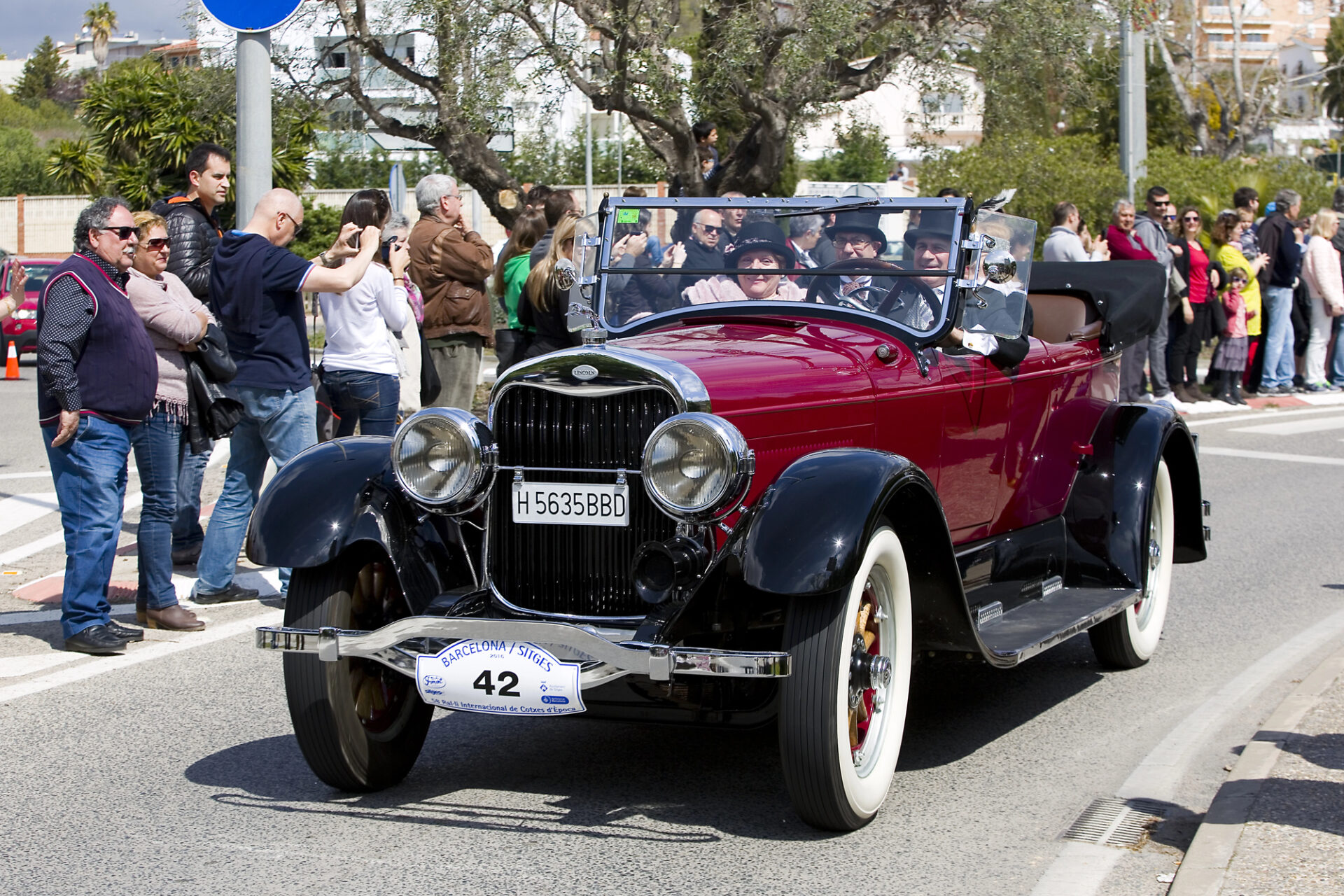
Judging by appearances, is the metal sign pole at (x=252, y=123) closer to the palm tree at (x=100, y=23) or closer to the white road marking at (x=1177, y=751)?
the white road marking at (x=1177, y=751)

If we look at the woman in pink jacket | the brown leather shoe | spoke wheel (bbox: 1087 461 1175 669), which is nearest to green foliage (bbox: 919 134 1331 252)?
the woman in pink jacket

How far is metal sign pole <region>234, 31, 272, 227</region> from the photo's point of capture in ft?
26.1

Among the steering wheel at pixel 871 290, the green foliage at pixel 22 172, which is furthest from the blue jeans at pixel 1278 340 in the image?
the green foliage at pixel 22 172

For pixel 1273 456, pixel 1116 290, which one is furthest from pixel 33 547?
pixel 1273 456

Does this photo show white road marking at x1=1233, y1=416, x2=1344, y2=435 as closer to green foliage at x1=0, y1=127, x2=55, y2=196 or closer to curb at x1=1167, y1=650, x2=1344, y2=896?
curb at x1=1167, y1=650, x2=1344, y2=896

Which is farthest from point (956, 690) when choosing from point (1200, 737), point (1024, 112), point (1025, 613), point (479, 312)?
point (1024, 112)

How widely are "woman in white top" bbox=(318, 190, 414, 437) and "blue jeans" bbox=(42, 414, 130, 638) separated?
1.52 meters

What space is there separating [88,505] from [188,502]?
6.05 feet

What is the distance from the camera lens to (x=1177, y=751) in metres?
5.34

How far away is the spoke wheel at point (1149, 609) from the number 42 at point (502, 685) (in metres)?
2.99

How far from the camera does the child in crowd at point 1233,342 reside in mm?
15953

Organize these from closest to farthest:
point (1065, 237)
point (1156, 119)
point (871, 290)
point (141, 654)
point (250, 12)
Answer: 1. point (871, 290)
2. point (141, 654)
3. point (250, 12)
4. point (1065, 237)
5. point (1156, 119)

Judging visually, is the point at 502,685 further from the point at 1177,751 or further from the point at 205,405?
the point at 205,405

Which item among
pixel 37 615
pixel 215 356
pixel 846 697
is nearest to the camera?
pixel 846 697
